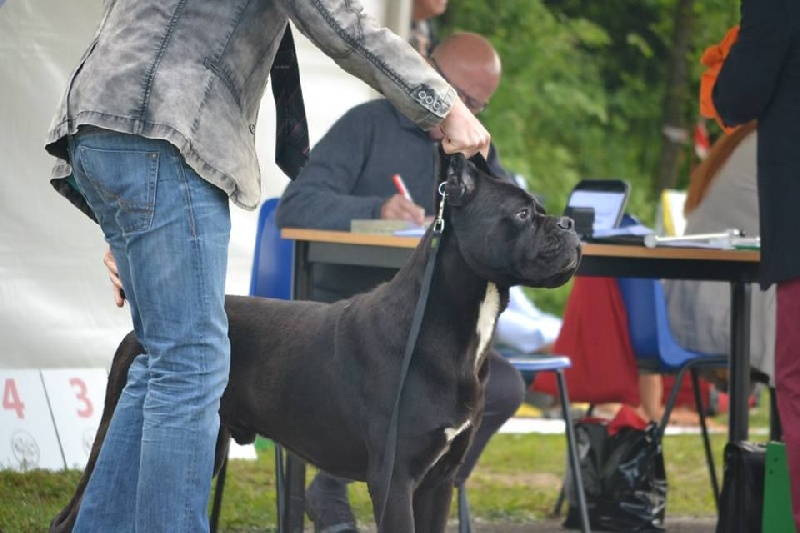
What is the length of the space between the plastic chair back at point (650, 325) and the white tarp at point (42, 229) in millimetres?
2245

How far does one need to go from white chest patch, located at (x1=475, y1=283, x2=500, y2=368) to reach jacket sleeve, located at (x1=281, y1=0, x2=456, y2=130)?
710mm

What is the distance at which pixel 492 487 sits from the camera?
6.54 m

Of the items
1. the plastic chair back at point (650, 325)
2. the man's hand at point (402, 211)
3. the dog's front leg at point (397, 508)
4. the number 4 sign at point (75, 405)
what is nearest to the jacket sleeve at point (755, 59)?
the man's hand at point (402, 211)

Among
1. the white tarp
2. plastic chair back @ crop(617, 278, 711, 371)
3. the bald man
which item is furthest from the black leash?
the white tarp

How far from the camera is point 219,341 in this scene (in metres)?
2.96

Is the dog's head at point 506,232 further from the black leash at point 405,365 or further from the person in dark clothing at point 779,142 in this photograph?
the person in dark clothing at point 779,142

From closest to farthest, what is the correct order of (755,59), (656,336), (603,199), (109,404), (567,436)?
(109,404)
(755,59)
(567,436)
(603,199)
(656,336)

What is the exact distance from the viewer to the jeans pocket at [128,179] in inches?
112

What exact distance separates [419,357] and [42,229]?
292 centimetres

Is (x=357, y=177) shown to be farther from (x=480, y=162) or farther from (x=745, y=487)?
(x=745, y=487)

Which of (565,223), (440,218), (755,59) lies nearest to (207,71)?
(440,218)

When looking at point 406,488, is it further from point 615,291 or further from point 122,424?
point 615,291

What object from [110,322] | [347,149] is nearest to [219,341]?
[347,149]

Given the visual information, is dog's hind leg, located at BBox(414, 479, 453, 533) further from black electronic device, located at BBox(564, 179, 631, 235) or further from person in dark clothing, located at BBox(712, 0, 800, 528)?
black electronic device, located at BBox(564, 179, 631, 235)
